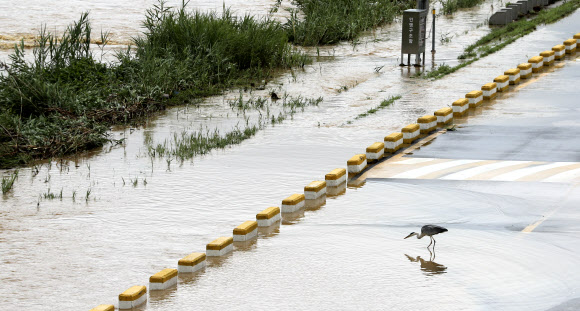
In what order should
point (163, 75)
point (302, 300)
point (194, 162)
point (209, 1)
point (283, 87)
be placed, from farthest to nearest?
point (209, 1) → point (283, 87) → point (163, 75) → point (194, 162) → point (302, 300)

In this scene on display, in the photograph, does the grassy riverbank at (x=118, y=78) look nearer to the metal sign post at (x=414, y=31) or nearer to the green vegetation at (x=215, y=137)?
the green vegetation at (x=215, y=137)

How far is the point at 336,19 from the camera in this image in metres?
25.0

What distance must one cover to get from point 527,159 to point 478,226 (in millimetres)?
3185

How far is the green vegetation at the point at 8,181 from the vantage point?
12.6 m

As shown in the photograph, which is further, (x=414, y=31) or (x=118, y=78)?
(x=414, y=31)

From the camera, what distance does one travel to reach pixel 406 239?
10.3m

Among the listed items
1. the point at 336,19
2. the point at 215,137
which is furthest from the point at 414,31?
the point at 215,137

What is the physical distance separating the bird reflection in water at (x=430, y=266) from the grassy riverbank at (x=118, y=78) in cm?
663

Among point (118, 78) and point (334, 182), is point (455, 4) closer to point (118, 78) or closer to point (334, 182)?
point (118, 78)

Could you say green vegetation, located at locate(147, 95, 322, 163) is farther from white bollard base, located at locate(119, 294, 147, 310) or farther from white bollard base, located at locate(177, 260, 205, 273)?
white bollard base, located at locate(119, 294, 147, 310)

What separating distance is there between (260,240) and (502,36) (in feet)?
51.9

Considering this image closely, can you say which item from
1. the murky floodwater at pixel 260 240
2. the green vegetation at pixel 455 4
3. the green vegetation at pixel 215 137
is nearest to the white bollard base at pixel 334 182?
the murky floodwater at pixel 260 240

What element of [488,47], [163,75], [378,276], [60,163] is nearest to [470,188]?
[378,276]

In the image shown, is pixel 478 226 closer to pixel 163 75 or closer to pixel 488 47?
pixel 163 75
